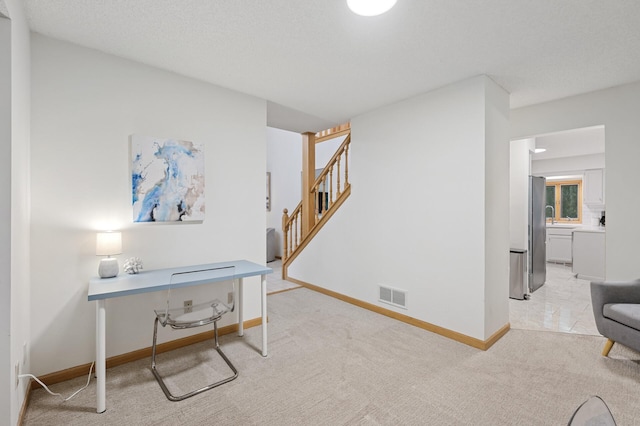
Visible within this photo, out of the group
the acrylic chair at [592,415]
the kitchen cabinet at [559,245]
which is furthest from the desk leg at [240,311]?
the kitchen cabinet at [559,245]

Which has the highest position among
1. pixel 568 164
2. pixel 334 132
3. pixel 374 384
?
pixel 334 132

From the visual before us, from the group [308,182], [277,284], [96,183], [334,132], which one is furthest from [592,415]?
[334,132]

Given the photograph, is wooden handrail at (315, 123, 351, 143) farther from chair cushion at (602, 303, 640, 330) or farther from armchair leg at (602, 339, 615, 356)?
armchair leg at (602, 339, 615, 356)

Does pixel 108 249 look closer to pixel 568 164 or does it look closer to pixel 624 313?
pixel 624 313

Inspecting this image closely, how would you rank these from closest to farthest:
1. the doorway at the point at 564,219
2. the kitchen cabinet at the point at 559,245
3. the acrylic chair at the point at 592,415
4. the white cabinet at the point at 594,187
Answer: the acrylic chair at the point at 592,415, the doorway at the point at 564,219, the white cabinet at the point at 594,187, the kitchen cabinet at the point at 559,245

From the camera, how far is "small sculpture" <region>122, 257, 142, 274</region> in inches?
94.3

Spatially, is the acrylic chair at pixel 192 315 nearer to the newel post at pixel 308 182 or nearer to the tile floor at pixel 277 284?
the tile floor at pixel 277 284

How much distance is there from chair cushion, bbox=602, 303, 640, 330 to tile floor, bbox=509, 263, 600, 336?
2.40ft

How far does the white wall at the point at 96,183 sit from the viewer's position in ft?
7.06

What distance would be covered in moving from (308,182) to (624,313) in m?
4.16

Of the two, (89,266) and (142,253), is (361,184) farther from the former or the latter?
(89,266)

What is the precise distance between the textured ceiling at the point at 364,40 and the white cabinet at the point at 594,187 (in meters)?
4.34

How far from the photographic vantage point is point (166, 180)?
8.70 feet

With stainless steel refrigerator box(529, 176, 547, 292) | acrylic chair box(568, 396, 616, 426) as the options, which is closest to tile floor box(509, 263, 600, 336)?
stainless steel refrigerator box(529, 176, 547, 292)
